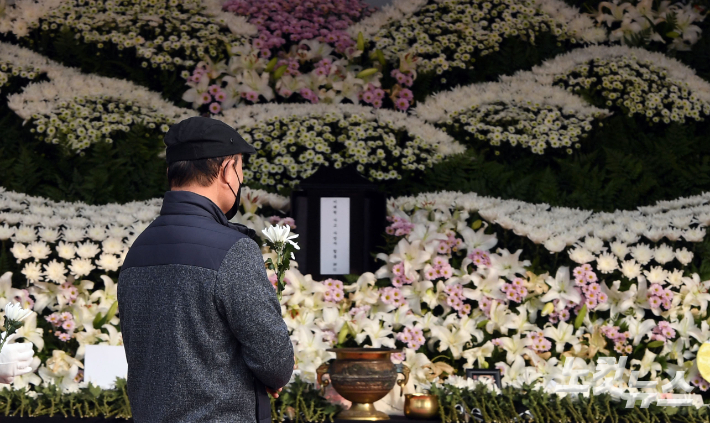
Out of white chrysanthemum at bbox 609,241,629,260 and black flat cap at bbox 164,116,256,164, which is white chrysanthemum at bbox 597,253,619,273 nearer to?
white chrysanthemum at bbox 609,241,629,260

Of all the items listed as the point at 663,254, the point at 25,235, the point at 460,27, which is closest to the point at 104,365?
the point at 25,235

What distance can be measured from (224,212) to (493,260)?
93.9 inches

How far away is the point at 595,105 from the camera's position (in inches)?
237

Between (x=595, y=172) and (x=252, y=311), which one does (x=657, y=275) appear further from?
(x=252, y=311)

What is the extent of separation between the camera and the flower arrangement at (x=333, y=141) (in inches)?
203

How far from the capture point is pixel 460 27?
6.58m

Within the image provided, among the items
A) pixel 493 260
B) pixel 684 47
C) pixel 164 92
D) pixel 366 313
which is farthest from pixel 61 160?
pixel 684 47

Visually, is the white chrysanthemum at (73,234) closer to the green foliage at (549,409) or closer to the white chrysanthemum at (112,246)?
the white chrysanthemum at (112,246)

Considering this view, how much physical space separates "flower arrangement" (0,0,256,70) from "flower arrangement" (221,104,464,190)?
84 centimetres

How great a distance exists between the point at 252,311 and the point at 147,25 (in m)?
5.24
